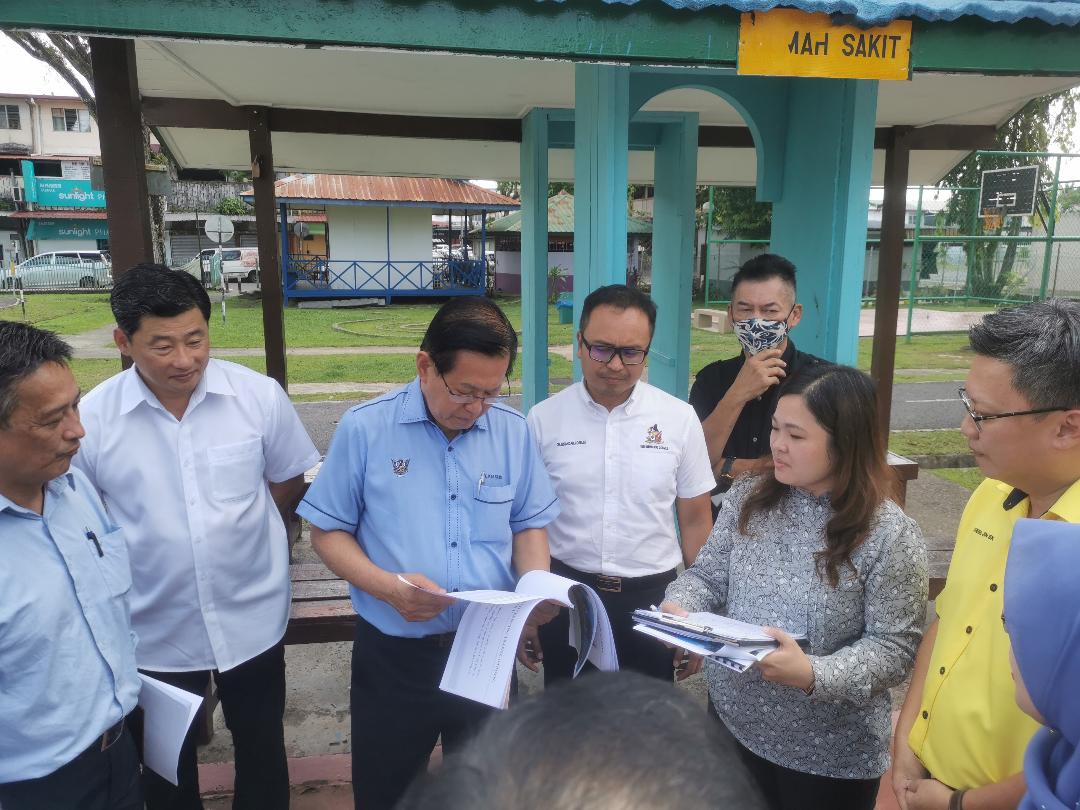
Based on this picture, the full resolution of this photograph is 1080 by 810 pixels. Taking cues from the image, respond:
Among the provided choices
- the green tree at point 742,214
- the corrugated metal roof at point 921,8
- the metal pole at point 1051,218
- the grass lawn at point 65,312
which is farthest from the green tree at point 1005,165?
the grass lawn at point 65,312

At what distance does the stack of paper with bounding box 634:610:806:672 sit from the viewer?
61.8 inches

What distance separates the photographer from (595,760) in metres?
0.59

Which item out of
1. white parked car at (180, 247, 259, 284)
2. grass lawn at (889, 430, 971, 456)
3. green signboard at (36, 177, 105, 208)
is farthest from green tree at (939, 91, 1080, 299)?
green signboard at (36, 177, 105, 208)

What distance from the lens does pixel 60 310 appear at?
799 inches

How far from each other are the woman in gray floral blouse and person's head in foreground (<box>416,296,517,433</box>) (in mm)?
691

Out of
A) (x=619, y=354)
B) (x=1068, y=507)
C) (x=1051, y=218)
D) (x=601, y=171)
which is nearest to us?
(x=1068, y=507)

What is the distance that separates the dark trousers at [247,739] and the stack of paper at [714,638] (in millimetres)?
1240

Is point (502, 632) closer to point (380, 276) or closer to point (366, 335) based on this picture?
point (366, 335)

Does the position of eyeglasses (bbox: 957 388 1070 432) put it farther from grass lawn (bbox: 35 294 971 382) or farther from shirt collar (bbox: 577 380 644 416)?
grass lawn (bbox: 35 294 971 382)

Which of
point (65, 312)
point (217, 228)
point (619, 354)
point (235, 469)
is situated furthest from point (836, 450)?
point (65, 312)

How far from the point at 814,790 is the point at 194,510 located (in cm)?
174

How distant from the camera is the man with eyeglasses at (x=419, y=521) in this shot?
6.07ft

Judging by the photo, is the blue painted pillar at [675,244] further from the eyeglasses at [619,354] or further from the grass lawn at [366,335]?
the grass lawn at [366,335]

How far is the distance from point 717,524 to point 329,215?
78.1 feet
